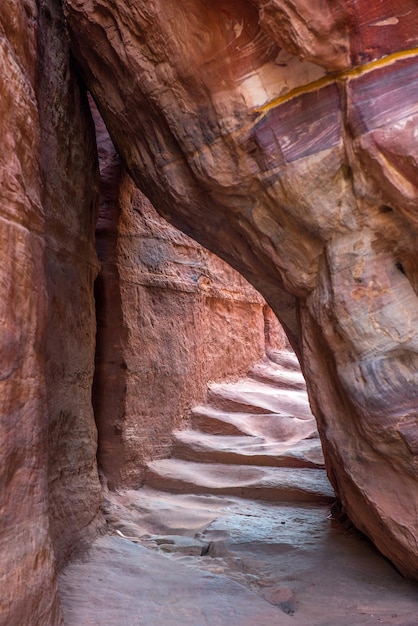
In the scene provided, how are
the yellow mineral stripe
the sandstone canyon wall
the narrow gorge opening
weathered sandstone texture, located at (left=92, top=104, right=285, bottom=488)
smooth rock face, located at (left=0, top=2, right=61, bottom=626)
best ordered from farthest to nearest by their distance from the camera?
weathered sandstone texture, located at (left=92, top=104, right=285, bottom=488)
the narrow gorge opening
the yellow mineral stripe
the sandstone canyon wall
smooth rock face, located at (left=0, top=2, right=61, bottom=626)

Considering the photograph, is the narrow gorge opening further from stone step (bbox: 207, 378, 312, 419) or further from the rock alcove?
the rock alcove

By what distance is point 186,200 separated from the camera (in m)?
4.64

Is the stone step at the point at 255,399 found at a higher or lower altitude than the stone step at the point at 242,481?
higher

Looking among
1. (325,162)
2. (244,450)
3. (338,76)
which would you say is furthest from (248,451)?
(338,76)

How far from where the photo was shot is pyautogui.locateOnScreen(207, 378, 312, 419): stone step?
884cm

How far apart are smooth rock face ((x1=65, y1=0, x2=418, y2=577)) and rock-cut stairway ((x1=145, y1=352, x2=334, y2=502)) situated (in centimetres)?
233

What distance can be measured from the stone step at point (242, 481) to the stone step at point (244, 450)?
0.36ft

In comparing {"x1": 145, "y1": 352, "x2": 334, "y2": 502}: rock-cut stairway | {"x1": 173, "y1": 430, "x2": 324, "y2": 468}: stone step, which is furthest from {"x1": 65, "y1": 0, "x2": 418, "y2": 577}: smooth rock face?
{"x1": 173, "y1": 430, "x2": 324, "y2": 468}: stone step

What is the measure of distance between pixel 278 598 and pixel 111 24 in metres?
4.29

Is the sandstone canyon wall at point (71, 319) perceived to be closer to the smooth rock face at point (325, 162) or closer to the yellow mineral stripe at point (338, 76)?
the smooth rock face at point (325, 162)

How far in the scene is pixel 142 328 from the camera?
24.4ft

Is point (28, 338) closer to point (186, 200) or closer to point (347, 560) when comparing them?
point (186, 200)

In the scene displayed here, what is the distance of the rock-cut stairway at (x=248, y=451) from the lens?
677 cm

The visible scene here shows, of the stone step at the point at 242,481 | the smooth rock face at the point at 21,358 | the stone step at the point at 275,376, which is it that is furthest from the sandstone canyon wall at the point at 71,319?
the stone step at the point at 242,481
